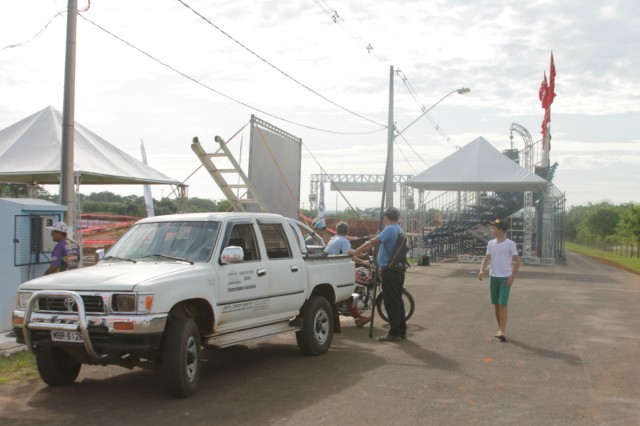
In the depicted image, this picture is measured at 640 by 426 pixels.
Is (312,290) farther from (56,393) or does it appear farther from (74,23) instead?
(74,23)

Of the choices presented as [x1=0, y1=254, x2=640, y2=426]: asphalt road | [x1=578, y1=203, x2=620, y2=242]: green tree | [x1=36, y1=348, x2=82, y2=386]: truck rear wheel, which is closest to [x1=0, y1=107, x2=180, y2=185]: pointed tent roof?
[x1=0, y1=254, x2=640, y2=426]: asphalt road

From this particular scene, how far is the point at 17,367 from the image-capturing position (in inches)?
332

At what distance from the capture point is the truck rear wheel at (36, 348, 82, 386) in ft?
23.7

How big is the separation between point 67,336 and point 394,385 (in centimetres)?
346

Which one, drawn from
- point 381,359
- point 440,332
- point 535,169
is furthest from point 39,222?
point 535,169

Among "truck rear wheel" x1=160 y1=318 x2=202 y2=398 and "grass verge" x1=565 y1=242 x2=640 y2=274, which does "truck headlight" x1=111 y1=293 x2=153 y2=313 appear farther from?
"grass verge" x1=565 y1=242 x2=640 y2=274

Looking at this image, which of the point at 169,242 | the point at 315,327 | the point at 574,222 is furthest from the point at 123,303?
the point at 574,222

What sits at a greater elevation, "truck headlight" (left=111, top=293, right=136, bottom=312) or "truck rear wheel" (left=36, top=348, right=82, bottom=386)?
"truck headlight" (left=111, top=293, right=136, bottom=312)

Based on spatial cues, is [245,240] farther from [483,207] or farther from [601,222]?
[601,222]

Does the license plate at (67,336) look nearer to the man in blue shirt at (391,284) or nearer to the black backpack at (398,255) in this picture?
the man in blue shirt at (391,284)

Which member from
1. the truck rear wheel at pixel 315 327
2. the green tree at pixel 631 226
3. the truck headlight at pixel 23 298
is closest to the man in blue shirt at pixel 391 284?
the truck rear wheel at pixel 315 327

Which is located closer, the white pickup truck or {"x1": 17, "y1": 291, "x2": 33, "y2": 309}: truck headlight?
the white pickup truck

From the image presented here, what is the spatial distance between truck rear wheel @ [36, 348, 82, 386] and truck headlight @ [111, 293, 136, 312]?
3.81ft

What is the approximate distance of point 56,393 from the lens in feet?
23.5
